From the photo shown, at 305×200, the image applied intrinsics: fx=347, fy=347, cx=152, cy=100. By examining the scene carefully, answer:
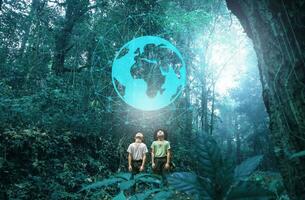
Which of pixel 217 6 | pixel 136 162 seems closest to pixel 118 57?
pixel 217 6

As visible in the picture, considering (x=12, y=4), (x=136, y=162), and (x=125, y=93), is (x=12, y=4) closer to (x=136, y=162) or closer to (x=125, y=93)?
(x=125, y=93)

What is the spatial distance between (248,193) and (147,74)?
16.5 metres

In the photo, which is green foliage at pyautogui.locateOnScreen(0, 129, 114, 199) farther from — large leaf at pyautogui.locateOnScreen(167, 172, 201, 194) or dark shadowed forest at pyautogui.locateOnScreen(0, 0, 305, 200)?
large leaf at pyautogui.locateOnScreen(167, 172, 201, 194)

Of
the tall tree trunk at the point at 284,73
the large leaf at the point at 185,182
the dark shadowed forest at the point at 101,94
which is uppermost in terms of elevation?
the dark shadowed forest at the point at 101,94

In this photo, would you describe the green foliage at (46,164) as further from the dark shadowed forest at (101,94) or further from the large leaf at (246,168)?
the large leaf at (246,168)

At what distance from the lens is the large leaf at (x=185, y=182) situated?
0.89 metres

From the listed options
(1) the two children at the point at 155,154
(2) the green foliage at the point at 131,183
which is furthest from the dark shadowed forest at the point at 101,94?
(2) the green foliage at the point at 131,183

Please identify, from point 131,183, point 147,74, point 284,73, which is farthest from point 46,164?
point 131,183

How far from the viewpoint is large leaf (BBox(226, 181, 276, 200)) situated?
2.72 feet

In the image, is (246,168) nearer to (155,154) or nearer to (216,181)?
(216,181)

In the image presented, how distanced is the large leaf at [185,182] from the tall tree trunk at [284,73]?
81 centimetres

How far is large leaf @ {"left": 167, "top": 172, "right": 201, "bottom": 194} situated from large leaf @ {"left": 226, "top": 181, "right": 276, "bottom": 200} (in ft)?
0.30

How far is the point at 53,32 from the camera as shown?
57.8 ft

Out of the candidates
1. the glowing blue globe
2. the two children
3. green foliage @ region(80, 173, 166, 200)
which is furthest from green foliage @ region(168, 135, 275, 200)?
the glowing blue globe
